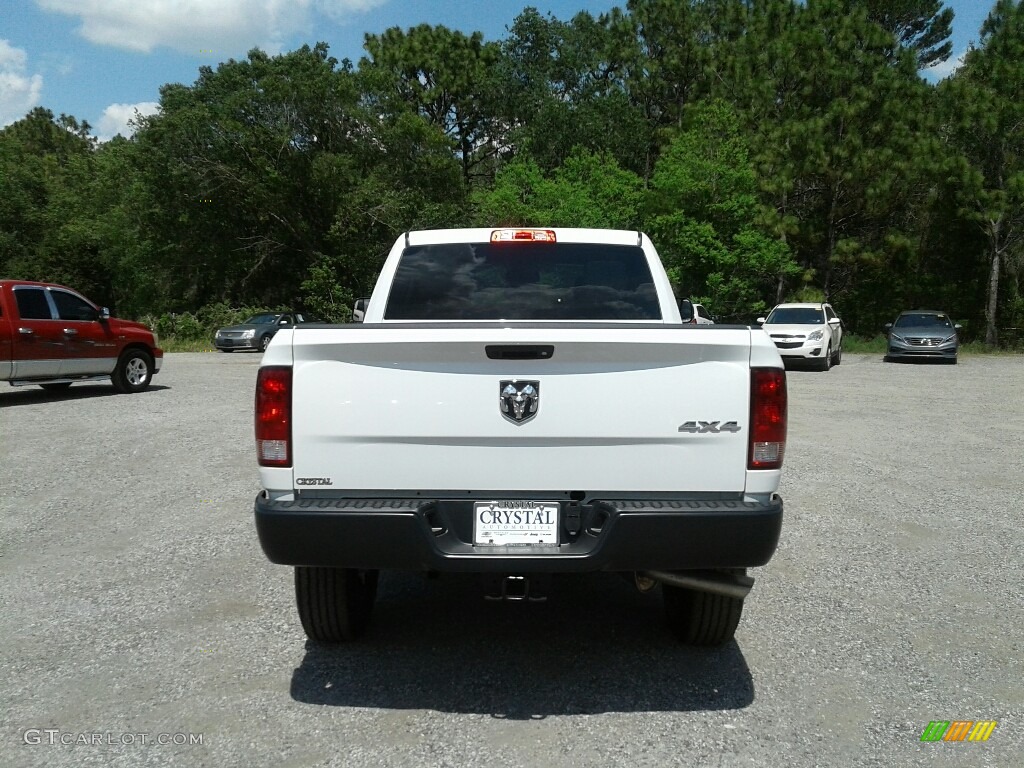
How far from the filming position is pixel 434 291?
4.74 metres

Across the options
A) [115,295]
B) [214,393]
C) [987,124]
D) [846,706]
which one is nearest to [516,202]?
[987,124]

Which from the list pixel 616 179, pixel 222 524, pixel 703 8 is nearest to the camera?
pixel 222 524

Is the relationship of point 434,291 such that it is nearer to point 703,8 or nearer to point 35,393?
point 35,393

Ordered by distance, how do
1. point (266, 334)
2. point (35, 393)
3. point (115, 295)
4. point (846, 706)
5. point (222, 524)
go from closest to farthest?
1. point (846, 706)
2. point (222, 524)
3. point (35, 393)
4. point (266, 334)
5. point (115, 295)

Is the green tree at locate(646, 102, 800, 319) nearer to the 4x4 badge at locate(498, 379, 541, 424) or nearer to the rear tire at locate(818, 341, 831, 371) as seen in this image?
the rear tire at locate(818, 341, 831, 371)

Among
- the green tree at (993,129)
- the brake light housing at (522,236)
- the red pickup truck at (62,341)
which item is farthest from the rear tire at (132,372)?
the green tree at (993,129)

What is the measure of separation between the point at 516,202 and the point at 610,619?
112 feet

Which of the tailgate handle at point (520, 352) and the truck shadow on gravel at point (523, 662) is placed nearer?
the tailgate handle at point (520, 352)

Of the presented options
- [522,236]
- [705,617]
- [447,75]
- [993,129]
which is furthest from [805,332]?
[447,75]

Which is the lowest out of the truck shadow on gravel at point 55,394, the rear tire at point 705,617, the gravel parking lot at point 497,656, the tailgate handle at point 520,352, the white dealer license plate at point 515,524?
the truck shadow on gravel at point 55,394

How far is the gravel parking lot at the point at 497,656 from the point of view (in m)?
3.18

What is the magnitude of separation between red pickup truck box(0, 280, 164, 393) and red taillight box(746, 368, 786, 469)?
41.2ft

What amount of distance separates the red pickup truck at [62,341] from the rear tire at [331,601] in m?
11.0

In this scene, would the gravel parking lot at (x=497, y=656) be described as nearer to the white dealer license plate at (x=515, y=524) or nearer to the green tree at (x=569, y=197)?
the white dealer license plate at (x=515, y=524)
